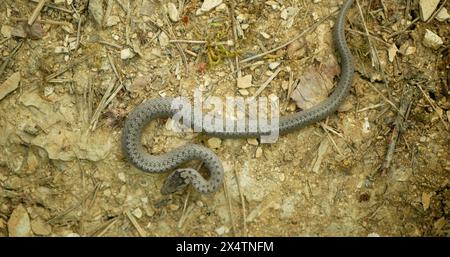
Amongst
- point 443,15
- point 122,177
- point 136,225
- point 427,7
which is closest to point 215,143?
point 122,177

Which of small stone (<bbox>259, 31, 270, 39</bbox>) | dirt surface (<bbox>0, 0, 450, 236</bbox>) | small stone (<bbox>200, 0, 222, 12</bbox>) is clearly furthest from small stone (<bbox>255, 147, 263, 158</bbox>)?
small stone (<bbox>200, 0, 222, 12</bbox>)

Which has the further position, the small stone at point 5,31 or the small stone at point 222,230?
the small stone at point 5,31

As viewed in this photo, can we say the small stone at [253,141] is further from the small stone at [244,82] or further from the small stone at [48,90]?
the small stone at [48,90]

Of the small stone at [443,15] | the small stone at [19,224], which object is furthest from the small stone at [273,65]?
the small stone at [19,224]

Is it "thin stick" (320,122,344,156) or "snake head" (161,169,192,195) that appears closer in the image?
"snake head" (161,169,192,195)

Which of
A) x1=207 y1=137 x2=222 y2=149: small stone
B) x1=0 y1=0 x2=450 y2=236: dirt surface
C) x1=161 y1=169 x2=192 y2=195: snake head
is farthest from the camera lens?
x1=207 y1=137 x2=222 y2=149: small stone

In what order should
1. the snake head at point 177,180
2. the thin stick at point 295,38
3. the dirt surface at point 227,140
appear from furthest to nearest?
the thin stick at point 295,38
the dirt surface at point 227,140
the snake head at point 177,180

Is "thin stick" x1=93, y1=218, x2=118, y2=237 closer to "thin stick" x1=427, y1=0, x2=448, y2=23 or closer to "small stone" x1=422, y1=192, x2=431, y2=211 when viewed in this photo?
"small stone" x1=422, y1=192, x2=431, y2=211
